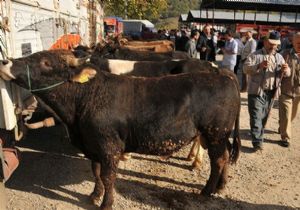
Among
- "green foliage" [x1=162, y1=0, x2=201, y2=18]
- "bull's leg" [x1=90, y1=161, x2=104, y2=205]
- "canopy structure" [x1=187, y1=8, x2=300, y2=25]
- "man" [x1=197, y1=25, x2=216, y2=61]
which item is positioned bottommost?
"bull's leg" [x1=90, y1=161, x2=104, y2=205]

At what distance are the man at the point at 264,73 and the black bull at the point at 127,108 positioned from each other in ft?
6.28

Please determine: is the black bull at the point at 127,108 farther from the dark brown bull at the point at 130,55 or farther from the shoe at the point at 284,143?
the dark brown bull at the point at 130,55

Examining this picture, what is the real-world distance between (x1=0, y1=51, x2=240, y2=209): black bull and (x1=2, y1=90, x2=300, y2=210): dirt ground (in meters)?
0.67

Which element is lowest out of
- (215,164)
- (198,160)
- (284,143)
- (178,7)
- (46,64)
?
(284,143)

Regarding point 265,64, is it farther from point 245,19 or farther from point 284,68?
point 245,19

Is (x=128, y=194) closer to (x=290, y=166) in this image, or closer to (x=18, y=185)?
(x=18, y=185)

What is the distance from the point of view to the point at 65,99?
13.5 ft

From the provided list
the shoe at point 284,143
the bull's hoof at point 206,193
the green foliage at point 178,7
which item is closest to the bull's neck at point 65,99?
the bull's hoof at point 206,193

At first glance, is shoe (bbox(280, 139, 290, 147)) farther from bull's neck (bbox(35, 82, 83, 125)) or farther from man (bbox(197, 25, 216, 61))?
man (bbox(197, 25, 216, 61))

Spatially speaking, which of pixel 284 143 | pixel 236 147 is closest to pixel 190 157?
pixel 236 147

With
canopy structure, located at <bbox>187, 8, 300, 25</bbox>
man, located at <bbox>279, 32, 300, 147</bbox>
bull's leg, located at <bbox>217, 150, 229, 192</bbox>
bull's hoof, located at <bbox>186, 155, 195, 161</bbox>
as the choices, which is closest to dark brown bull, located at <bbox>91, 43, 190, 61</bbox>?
man, located at <bbox>279, 32, 300, 147</bbox>

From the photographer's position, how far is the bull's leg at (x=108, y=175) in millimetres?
4195

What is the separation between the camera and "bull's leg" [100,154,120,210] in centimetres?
420

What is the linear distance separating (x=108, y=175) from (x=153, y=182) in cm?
118
